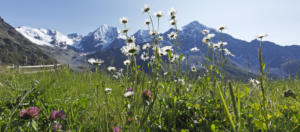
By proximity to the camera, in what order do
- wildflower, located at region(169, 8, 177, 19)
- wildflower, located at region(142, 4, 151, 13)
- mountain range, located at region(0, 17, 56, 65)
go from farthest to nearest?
mountain range, located at region(0, 17, 56, 65) < wildflower, located at region(169, 8, 177, 19) < wildflower, located at region(142, 4, 151, 13)

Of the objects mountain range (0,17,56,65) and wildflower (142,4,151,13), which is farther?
mountain range (0,17,56,65)

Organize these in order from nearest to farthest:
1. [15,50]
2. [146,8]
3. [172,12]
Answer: [146,8]
[172,12]
[15,50]

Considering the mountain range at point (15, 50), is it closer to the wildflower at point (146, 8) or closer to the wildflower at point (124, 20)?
the wildflower at point (124, 20)

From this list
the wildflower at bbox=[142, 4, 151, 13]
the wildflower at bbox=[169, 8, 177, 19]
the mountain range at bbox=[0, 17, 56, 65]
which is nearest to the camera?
the wildflower at bbox=[142, 4, 151, 13]

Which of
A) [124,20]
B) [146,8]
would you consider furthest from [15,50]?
[146,8]

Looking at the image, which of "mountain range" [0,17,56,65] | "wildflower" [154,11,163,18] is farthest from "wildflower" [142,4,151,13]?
"mountain range" [0,17,56,65]

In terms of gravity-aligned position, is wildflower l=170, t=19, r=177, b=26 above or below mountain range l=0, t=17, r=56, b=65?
below

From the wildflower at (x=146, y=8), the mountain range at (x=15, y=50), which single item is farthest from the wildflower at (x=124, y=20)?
the mountain range at (x=15, y=50)

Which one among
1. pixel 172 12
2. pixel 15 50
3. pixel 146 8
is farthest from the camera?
pixel 15 50

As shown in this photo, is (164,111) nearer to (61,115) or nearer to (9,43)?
(61,115)

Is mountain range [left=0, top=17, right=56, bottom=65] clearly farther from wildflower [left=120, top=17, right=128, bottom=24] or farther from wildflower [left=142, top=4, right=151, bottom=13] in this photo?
wildflower [left=142, top=4, right=151, bottom=13]

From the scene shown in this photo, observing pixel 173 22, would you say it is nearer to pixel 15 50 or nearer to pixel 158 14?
pixel 158 14

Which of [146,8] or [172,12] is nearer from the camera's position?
[146,8]

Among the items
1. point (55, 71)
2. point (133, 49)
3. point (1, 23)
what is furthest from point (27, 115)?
point (1, 23)
